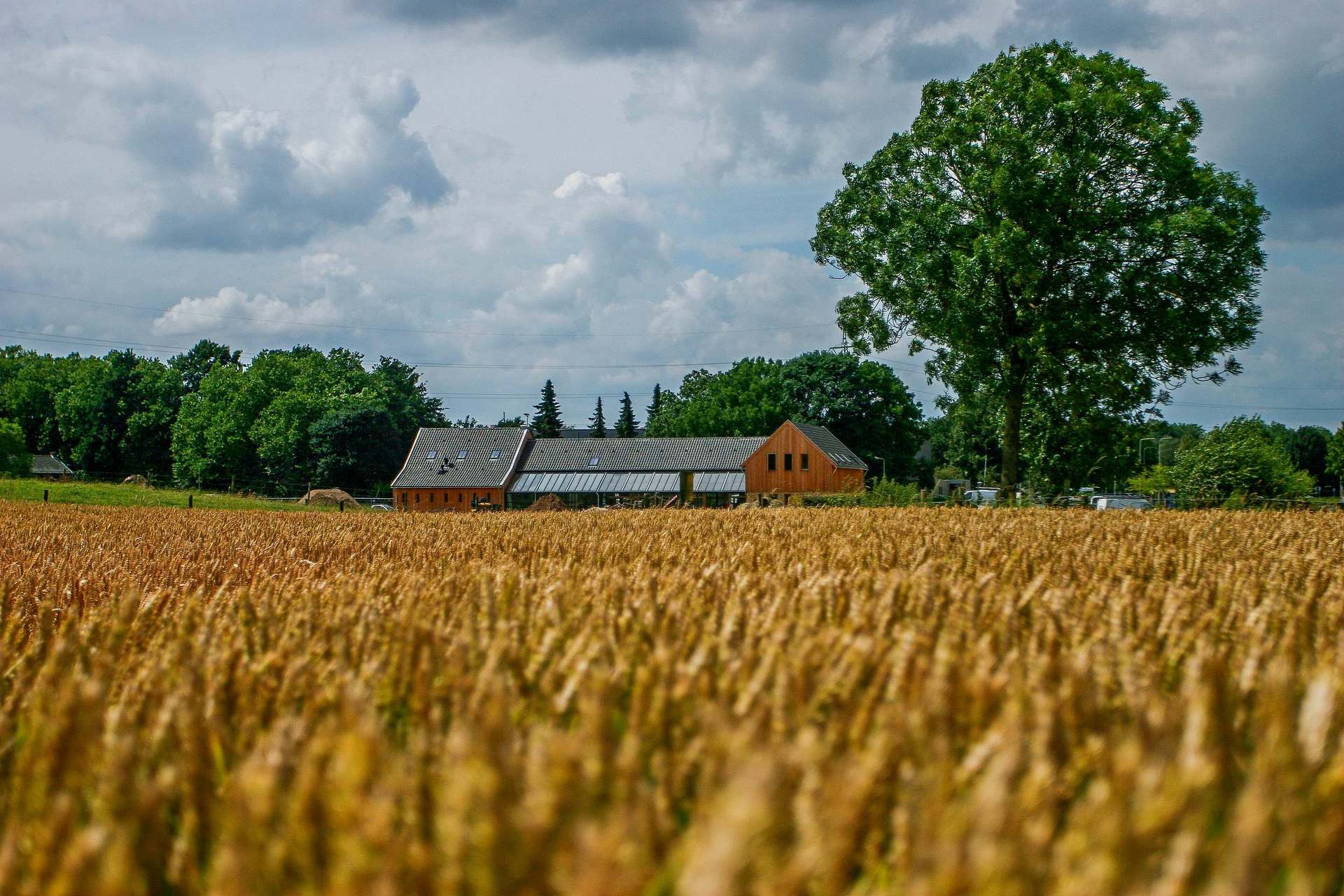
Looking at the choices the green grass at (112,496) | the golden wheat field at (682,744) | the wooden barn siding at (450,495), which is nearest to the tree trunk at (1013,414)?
the green grass at (112,496)

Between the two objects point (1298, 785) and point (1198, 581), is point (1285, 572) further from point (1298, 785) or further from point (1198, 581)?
point (1298, 785)

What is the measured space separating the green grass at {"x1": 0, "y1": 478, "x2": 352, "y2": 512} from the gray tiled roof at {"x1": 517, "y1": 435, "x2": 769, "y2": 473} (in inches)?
1541

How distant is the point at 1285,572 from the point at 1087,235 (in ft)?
105

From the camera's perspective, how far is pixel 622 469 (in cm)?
8769

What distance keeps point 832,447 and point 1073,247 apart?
55.6m

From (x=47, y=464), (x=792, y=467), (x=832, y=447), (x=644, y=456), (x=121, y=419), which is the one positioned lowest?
(x=47, y=464)

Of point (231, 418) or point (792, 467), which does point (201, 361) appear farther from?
point (792, 467)

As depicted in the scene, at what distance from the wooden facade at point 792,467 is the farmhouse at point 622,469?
6 centimetres

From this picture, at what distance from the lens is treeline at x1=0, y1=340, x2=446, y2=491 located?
9756cm

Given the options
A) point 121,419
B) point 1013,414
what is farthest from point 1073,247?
point 121,419

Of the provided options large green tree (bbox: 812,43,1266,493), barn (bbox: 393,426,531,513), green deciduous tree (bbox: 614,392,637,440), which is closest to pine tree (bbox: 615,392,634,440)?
green deciduous tree (bbox: 614,392,637,440)

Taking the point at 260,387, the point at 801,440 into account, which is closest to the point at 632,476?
the point at 801,440

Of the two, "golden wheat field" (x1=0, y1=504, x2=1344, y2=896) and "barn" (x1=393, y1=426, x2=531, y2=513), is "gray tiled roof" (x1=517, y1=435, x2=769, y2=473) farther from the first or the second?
"golden wheat field" (x1=0, y1=504, x2=1344, y2=896)

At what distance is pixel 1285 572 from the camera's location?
16.3 feet
